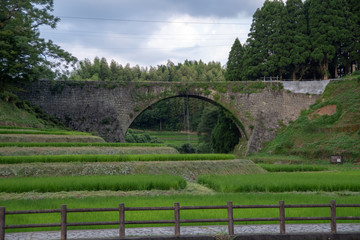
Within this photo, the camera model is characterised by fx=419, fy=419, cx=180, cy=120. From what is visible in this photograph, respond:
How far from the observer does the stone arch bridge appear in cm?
4066

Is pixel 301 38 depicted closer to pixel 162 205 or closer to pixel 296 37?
pixel 296 37

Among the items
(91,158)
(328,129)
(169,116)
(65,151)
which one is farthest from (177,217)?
(169,116)

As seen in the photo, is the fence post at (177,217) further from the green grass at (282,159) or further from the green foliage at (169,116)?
the green foliage at (169,116)

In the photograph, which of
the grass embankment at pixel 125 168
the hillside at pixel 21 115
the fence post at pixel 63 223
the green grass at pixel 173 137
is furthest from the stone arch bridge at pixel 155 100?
the green grass at pixel 173 137

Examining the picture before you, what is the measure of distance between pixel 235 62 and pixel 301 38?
10.6 m

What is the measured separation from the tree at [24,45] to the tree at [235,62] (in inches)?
899

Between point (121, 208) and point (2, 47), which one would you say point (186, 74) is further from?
point (121, 208)

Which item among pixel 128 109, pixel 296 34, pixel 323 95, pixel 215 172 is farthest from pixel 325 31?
pixel 215 172

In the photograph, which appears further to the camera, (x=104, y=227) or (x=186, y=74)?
(x=186, y=74)

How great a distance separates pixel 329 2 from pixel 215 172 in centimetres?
3329

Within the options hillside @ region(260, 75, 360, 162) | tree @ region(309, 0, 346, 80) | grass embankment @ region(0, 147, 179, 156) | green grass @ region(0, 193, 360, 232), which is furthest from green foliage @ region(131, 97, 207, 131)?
green grass @ region(0, 193, 360, 232)

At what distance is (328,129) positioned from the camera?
131 ft

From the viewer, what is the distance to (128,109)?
42844 mm

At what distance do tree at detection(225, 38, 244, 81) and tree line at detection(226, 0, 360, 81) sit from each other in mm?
2587
